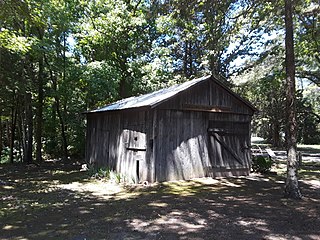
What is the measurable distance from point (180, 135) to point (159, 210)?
13.9 feet

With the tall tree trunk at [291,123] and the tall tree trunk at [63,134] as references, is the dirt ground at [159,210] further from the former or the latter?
the tall tree trunk at [63,134]

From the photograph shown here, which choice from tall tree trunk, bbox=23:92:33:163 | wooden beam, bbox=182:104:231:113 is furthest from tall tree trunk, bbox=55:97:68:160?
wooden beam, bbox=182:104:231:113

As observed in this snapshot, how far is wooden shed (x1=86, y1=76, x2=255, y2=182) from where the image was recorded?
10.0m

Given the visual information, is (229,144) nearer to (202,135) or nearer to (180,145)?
(202,135)

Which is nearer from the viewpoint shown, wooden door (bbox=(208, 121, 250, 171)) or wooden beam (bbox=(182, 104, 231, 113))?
wooden beam (bbox=(182, 104, 231, 113))

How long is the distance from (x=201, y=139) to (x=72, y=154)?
12868 millimetres

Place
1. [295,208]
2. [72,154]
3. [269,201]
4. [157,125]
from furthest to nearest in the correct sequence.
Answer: [72,154] < [157,125] < [269,201] < [295,208]

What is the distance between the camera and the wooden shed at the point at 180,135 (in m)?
10.0

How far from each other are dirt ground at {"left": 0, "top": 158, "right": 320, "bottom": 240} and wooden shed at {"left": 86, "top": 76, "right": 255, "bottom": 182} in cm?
72

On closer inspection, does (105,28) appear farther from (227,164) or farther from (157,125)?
(227,164)

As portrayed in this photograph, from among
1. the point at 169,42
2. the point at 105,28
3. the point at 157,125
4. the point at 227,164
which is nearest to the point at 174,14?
the point at 157,125

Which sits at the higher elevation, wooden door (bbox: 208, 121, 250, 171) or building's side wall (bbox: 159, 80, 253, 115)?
building's side wall (bbox: 159, 80, 253, 115)

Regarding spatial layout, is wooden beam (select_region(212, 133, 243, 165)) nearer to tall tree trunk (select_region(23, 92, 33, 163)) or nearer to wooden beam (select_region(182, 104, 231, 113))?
wooden beam (select_region(182, 104, 231, 113))

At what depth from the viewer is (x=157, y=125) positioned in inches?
395
